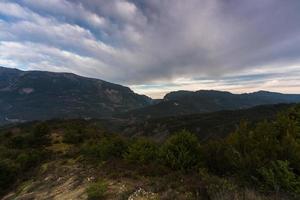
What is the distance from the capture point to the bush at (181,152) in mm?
11953

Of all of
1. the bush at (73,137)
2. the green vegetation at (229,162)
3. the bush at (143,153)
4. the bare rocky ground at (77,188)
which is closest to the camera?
the green vegetation at (229,162)

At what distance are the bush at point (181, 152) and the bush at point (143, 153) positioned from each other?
875mm

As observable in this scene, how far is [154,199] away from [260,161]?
3586 millimetres

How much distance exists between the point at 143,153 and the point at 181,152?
2.52 meters

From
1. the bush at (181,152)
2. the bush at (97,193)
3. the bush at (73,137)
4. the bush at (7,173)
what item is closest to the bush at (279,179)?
the bush at (181,152)

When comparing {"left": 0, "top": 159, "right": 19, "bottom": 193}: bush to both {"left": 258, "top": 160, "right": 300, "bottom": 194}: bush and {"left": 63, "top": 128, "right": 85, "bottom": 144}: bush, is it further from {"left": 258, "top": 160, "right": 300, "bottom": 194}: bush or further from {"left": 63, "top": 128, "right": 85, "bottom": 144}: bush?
{"left": 258, "top": 160, "right": 300, "bottom": 194}: bush

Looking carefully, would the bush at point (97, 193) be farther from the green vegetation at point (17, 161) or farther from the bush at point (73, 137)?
the bush at point (73, 137)

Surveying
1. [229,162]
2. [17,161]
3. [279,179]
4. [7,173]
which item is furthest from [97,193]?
[17,161]

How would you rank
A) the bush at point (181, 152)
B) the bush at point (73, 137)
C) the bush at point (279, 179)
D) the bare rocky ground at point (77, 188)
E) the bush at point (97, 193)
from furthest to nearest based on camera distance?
the bush at point (73, 137) < the bush at point (181, 152) < the bush at point (97, 193) < the bare rocky ground at point (77, 188) < the bush at point (279, 179)

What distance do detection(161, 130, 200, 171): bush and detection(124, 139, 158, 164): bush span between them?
87cm

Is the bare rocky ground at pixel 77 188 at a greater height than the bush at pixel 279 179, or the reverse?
the bush at pixel 279 179

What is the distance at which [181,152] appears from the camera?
12.3m

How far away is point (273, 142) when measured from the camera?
9.42 m

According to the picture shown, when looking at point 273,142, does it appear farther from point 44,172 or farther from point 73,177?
point 44,172
